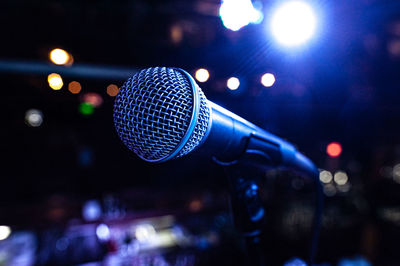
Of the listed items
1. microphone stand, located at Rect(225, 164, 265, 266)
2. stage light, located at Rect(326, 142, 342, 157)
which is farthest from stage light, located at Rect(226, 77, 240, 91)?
stage light, located at Rect(326, 142, 342, 157)

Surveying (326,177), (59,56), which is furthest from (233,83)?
(326,177)

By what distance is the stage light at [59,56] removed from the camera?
281 cm

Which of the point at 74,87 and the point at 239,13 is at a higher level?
the point at 239,13

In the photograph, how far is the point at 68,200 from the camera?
4293mm

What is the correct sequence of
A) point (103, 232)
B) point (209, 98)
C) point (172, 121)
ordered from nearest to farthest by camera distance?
point (172, 121) → point (103, 232) → point (209, 98)

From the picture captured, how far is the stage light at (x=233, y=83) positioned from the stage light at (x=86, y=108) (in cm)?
271

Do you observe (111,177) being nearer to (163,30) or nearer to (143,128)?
(163,30)

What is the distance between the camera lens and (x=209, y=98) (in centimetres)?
349

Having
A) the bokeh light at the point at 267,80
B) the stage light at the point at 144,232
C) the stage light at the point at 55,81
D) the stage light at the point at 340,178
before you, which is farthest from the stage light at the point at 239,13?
the stage light at the point at 340,178

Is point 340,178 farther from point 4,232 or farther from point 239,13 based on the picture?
point 4,232

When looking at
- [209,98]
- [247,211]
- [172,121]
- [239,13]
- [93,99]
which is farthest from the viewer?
[93,99]

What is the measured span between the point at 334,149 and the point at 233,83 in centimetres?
359

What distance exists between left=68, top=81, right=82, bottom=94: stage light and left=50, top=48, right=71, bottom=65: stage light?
38 cm

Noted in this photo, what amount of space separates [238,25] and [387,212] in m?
4.61
